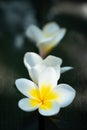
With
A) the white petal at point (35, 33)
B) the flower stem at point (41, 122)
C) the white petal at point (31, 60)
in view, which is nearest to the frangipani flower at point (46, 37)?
the white petal at point (35, 33)

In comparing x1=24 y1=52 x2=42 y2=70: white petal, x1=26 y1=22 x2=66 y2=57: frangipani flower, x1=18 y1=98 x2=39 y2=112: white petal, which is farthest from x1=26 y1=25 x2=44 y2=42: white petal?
x1=18 y1=98 x2=39 y2=112: white petal

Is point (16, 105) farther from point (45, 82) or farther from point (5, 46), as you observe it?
point (5, 46)

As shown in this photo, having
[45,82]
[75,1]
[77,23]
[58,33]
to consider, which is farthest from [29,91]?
[75,1]

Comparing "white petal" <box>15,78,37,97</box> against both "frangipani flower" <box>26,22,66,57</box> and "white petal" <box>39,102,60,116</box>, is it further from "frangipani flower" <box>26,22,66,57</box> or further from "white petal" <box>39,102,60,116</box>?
"frangipani flower" <box>26,22,66,57</box>

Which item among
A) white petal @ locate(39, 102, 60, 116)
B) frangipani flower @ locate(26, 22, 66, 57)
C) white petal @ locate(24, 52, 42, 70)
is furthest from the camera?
frangipani flower @ locate(26, 22, 66, 57)

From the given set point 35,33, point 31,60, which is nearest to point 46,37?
point 35,33

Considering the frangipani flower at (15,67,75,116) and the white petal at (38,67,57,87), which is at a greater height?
the white petal at (38,67,57,87)
